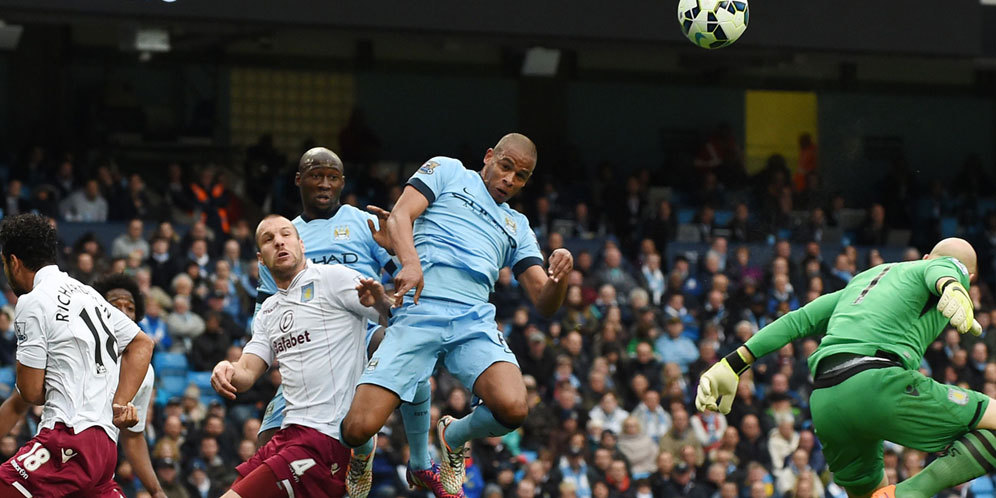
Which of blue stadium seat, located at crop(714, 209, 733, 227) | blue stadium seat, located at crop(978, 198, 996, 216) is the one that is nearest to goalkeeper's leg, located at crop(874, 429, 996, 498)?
blue stadium seat, located at crop(714, 209, 733, 227)

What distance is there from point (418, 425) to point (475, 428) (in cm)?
47

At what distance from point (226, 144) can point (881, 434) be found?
16458mm

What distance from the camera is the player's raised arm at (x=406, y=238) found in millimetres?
7883

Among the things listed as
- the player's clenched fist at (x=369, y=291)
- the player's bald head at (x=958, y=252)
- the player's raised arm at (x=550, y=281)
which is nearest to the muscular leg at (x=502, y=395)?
the player's raised arm at (x=550, y=281)

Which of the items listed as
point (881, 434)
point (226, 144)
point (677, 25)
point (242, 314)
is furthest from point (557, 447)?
point (226, 144)

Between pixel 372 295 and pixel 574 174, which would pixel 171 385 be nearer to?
pixel 372 295

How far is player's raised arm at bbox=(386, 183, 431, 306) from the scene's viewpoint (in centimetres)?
788

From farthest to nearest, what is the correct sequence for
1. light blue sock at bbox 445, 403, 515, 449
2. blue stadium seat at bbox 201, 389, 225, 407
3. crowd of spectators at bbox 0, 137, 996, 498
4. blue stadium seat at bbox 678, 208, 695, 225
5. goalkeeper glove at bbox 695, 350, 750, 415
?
blue stadium seat at bbox 678, 208, 695, 225, blue stadium seat at bbox 201, 389, 225, 407, crowd of spectators at bbox 0, 137, 996, 498, light blue sock at bbox 445, 403, 515, 449, goalkeeper glove at bbox 695, 350, 750, 415

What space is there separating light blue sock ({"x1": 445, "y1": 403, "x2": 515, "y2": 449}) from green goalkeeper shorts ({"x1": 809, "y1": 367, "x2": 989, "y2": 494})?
5.86ft

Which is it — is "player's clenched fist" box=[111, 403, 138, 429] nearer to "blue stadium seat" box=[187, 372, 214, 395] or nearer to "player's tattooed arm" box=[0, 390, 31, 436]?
"player's tattooed arm" box=[0, 390, 31, 436]

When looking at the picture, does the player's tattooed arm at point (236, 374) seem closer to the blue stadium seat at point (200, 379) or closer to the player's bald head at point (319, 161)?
the player's bald head at point (319, 161)

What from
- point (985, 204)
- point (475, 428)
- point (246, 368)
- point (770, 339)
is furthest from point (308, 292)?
point (985, 204)

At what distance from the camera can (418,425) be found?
8.88 metres

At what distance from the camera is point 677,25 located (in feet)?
63.5
